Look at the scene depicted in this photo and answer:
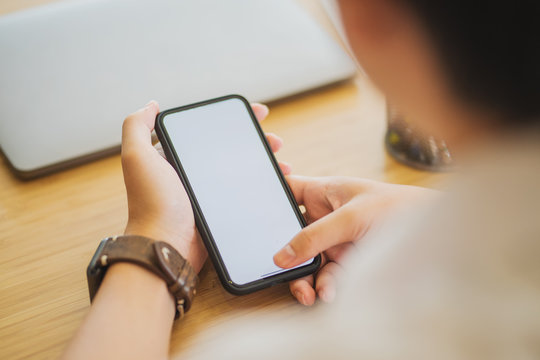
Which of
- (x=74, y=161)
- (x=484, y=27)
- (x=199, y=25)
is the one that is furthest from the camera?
(x=199, y=25)

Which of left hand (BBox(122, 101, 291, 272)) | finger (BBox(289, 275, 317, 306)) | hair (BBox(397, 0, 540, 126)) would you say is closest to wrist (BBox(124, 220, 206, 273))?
left hand (BBox(122, 101, 291, 272))

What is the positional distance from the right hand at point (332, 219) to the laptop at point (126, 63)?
217mm

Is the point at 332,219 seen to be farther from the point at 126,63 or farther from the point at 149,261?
the point at 126,63

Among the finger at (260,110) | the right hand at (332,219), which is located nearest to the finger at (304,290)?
the right hand at (332,219)

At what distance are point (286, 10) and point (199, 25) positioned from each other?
15 centimetres

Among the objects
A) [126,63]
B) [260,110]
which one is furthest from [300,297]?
[126,63]

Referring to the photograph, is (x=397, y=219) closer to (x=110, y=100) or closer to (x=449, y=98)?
(x=449, y=98)

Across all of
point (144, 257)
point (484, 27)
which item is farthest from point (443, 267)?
point (144, 257)

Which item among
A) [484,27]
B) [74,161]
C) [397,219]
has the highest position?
[484,27]

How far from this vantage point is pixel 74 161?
→ 0.66 meters

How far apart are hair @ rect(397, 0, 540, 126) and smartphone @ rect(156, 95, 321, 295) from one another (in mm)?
285

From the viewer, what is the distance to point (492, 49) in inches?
10.6

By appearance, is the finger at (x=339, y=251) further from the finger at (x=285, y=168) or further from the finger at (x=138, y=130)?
the finger at (x=138, y=130)

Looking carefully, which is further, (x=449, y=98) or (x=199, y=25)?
(x=199, y=25)
